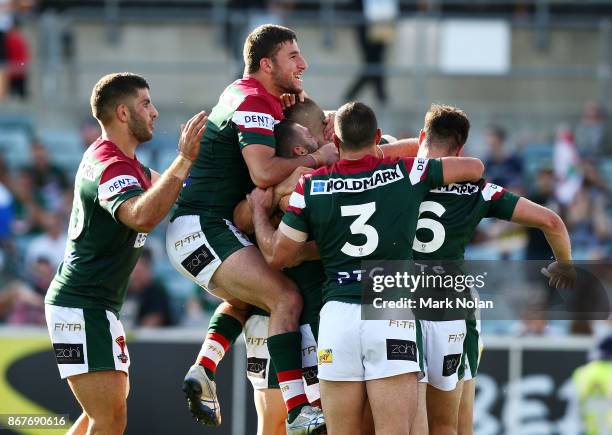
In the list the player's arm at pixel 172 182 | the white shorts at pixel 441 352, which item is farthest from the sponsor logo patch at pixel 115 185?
the white shorts at pixel 441 352

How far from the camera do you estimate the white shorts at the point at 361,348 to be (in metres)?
6.59

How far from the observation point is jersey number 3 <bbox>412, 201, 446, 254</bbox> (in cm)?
716

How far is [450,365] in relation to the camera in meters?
7.19

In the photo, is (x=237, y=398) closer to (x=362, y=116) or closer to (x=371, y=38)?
(x=362, y=116)

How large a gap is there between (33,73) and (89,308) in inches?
376

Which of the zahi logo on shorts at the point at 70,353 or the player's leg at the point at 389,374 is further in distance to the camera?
Answer: the zahi logo on shorts at the point at 70,353

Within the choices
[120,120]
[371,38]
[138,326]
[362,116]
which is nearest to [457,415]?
[362,116]

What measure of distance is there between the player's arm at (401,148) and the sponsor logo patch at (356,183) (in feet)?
3.21

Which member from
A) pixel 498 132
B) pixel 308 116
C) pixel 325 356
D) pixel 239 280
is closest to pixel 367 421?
pixel 325 356

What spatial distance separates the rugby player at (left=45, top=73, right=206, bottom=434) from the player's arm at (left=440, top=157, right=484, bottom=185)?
6.05ft

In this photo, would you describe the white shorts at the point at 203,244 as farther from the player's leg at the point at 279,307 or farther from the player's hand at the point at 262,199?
the player's hand at the point at 262,199

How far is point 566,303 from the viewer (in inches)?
453

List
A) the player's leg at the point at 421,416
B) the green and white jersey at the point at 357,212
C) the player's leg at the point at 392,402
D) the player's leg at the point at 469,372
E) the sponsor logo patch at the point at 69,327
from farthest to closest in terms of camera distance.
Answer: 1. the sponsor logo patch at the point at 69,327
2. the player's leg at the point at 469,372
3. the player's leg at the point at 421,416
4. the green and white jersey at the point at 357,212
5. the player's leg at the point at 392,402

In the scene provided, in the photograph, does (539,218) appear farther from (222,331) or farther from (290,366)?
(222,331)
